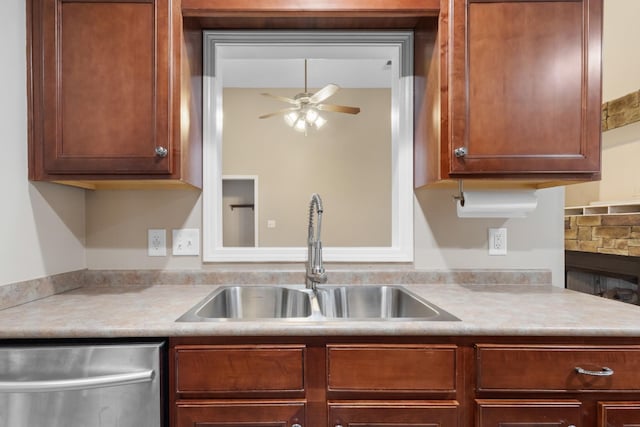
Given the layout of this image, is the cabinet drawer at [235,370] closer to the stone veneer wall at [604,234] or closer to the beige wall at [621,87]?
the stone veneer wall at [604,234]

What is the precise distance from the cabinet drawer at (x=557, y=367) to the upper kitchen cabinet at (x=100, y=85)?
4.04 feet

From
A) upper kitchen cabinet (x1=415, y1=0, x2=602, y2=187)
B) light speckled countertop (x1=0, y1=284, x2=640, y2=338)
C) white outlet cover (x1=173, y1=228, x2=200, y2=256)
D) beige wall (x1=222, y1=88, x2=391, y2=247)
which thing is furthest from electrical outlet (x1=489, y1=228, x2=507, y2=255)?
beige wall (x1=222, y1=88, x2=391, y2=247)

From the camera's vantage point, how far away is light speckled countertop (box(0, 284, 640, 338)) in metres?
0.98

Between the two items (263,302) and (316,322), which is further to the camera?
(263,302)

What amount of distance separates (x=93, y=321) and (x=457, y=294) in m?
1.28

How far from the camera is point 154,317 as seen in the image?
3.52 feet

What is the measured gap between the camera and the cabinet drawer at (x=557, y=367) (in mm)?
993

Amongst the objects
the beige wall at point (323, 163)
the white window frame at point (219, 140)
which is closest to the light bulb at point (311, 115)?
the beige wall at point (323, 163)

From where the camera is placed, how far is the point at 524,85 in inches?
49.1

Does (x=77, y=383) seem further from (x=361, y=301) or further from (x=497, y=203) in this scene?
(x=497, y=203)

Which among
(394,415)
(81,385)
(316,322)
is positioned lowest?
(394,415)

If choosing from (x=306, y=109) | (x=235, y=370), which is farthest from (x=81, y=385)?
(x=306, y=109)

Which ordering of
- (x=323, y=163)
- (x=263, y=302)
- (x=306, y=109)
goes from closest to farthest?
(x=263, y=302), (x=306, y=109), (x=323, y=163)

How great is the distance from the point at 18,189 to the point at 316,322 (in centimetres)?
113
